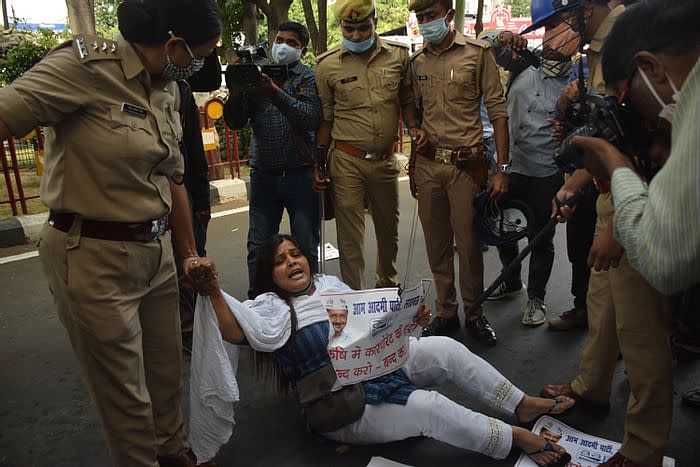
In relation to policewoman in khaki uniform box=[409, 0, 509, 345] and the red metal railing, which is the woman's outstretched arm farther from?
the red metal railing

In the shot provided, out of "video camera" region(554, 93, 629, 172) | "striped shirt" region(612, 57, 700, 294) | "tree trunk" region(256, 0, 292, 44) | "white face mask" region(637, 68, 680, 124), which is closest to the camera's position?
"striped shirt" region(612, 57, 700, 294)

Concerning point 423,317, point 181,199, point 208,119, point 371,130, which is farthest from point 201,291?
point 208,119

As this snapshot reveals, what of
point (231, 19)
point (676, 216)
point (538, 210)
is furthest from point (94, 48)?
point (231, 19)

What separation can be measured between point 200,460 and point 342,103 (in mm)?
2047

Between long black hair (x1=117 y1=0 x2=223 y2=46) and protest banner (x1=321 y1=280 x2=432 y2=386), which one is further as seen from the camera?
protest banner (x1=321 y1=280 x2=432 y2=386)

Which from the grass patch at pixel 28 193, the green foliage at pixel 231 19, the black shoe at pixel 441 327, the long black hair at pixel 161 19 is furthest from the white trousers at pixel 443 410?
the green foliage at pixel 231 19

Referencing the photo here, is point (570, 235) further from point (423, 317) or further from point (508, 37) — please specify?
point (423, 317)

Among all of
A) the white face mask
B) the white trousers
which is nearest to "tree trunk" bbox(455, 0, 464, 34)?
the white trousers

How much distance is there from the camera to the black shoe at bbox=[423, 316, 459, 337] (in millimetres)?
3354

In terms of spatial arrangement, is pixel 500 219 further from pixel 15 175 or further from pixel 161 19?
pixel 15 175

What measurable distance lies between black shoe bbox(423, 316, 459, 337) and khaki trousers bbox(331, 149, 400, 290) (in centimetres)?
49

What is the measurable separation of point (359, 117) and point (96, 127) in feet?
6.10

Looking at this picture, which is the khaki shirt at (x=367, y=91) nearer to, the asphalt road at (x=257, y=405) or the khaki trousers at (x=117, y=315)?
the asphalt road at (x=257, y=405)

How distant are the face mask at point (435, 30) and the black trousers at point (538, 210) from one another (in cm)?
95
